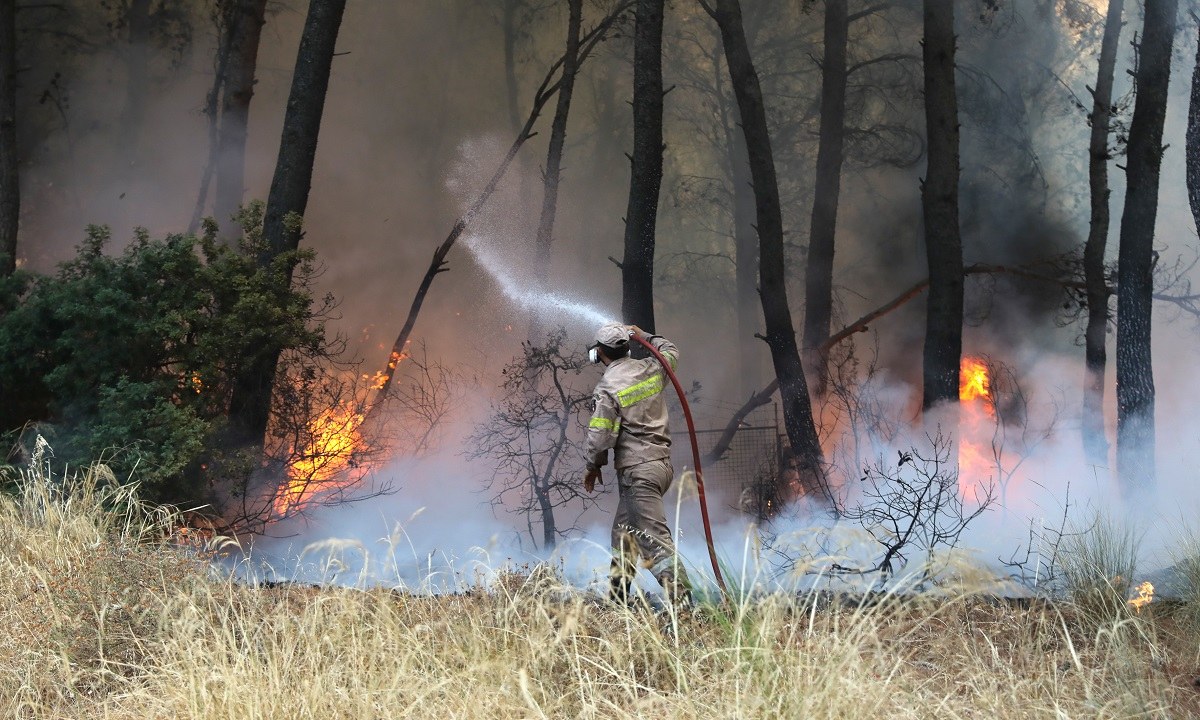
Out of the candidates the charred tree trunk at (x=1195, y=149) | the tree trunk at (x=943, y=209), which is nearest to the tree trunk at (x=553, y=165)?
the tree trunk at (x=943, y=209)

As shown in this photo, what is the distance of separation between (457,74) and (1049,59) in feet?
25.4

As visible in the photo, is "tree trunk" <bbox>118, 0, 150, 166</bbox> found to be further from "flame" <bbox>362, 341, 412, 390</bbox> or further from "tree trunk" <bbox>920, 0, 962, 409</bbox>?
"tree trunk" <bbox>920, 0, 962, 409</bbox>

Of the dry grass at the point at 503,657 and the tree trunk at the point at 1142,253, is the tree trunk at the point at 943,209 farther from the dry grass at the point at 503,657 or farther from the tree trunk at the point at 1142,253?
the dry grass at the point at 503,657

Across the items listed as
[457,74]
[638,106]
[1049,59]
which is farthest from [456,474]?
[1049,59]

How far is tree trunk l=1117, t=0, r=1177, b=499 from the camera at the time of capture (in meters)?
9.48

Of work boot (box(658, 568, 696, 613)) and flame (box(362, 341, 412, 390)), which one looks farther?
flame (box(362, 341, 412, 390))

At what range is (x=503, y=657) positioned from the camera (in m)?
4.52

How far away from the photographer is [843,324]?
1406 cm

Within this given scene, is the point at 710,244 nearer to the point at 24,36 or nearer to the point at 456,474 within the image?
the point at 456,474

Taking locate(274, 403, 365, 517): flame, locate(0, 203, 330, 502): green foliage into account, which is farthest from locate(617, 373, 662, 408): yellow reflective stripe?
locate(274, 403, 365, 517): flame

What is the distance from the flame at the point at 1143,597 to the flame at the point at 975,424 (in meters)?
4.23

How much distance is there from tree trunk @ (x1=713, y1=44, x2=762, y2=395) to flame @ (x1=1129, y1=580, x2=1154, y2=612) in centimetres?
924

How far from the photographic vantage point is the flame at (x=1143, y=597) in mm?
5949

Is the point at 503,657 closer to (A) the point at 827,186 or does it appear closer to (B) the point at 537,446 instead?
(B) the point at 537,446
